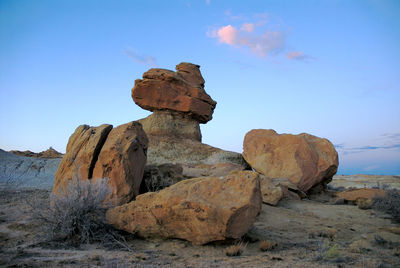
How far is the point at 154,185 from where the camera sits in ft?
25.5

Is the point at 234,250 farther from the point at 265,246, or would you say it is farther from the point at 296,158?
the point at 296,158

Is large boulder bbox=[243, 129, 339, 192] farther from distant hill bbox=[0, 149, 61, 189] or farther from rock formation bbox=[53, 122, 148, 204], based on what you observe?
distant hill bbox=[0, 149, 61, 189]

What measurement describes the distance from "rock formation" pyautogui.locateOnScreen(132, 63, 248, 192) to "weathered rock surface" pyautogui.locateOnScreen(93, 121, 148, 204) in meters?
12.0

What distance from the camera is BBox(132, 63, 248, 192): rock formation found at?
1955 centimetres

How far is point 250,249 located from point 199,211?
1063 millimetres

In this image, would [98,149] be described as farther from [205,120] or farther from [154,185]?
[205,120]

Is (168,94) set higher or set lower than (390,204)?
higher

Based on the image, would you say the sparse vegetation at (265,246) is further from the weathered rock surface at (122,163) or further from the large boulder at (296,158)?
the large boulder at (296,158)

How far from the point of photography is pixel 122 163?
6215 mm

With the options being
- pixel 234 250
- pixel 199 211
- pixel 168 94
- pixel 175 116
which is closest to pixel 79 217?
pixel 199 211

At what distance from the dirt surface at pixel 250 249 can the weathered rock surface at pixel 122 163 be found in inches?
55.1

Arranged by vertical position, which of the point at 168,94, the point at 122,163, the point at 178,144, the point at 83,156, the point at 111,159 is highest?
the point at 168,94

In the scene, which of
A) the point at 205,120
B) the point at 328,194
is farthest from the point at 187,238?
the point at 205,120

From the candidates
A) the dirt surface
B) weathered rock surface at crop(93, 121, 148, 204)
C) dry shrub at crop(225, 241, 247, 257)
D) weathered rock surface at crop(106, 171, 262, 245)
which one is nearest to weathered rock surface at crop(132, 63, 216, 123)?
weathered rock surface at crop(93, 121, 148, 204)
